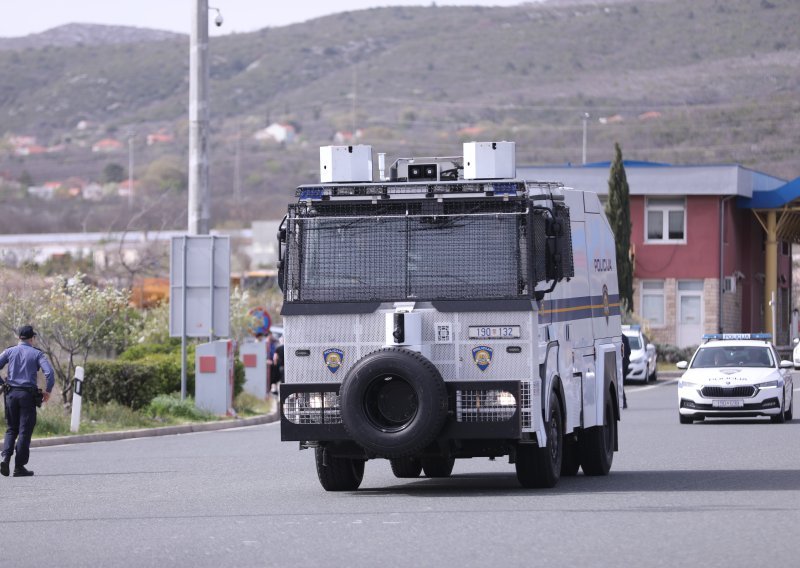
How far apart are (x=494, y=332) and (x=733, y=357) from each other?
51.9ft

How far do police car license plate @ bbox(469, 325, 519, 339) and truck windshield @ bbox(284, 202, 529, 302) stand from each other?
292mm

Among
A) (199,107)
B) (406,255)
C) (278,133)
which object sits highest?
(278,133)

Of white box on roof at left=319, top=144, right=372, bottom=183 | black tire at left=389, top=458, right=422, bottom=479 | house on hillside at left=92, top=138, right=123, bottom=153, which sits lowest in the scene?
black tire at left=389, top=458, right=422, bottom=479

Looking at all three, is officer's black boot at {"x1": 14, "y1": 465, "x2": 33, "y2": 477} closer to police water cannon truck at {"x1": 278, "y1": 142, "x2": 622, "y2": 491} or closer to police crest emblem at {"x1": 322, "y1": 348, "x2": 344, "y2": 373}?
police water cannon truck at {"x1": 278, "y1": 142, "x2": 622, "y2": 491}

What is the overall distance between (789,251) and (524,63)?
9905 cm

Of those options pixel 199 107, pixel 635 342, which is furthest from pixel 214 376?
pixel 635 342

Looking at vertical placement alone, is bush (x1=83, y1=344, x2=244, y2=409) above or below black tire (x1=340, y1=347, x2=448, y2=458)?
below

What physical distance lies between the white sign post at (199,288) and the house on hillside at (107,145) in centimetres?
13944

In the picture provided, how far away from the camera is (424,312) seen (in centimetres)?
1547

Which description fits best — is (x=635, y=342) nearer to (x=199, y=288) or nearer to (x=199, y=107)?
(x=199, y=288)

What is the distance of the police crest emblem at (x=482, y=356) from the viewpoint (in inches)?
607

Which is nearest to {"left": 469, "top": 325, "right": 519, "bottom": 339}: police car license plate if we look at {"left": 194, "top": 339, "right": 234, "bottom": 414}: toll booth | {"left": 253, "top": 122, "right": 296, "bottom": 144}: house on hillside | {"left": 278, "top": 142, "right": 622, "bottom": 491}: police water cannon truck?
{"left": 278, "top": 142, "right": 622, "bottom": 491}: police water cannon truck

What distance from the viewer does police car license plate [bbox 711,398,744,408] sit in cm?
2858

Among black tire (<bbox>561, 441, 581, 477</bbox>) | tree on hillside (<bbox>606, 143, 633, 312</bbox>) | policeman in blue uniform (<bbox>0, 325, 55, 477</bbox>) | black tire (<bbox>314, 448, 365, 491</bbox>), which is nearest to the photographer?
black tire (<bbox>314, 448, 365, 491</bbox>)
